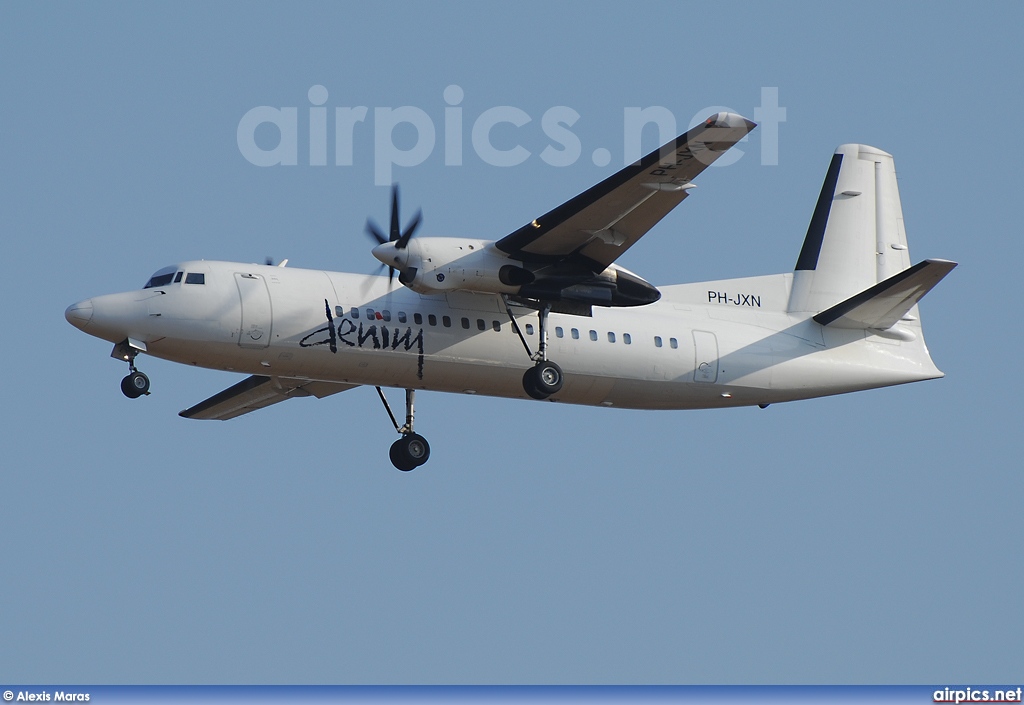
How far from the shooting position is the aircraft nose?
18484mm

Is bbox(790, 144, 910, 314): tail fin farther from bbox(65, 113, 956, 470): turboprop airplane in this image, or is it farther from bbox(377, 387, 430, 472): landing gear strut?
bbox(377, 387, 430, 472): landing gear strut

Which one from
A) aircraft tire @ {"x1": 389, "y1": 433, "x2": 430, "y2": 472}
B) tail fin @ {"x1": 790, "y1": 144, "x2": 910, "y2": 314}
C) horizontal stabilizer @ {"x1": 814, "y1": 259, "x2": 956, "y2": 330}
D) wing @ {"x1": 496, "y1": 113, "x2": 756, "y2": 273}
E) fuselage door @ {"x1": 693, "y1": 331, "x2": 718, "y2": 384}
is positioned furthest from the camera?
tail fin @ {"x1": 790, "y1": 144, "x2": 910, "y2": 314}

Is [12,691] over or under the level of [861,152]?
under

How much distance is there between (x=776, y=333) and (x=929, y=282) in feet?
7.89

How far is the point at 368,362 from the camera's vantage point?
64.3ft

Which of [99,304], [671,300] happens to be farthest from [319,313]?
[671,300]

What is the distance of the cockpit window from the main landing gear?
4.47m

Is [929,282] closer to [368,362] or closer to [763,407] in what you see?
[763,407]

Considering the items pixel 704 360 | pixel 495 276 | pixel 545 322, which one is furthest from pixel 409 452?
pixel 704 360

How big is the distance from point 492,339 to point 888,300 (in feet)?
19.7

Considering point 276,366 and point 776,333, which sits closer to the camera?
point 276,366

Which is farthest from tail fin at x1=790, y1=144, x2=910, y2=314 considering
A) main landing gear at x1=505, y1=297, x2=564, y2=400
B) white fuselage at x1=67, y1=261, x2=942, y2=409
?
main landing gear at x1=505, y1=297, x2=564, y2=400

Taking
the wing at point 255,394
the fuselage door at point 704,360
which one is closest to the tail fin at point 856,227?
the fuselage door at point 704,360

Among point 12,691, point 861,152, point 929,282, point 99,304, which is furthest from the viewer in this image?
point 861,152
